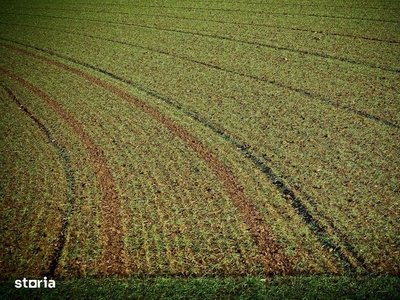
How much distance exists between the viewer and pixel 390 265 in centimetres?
486

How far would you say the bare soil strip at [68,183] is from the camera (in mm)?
5145

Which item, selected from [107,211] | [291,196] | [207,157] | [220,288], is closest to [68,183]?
[107,211]

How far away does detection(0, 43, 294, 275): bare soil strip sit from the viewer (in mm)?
4992

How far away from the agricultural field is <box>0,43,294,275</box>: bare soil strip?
30 millimetres

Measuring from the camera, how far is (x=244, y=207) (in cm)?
614

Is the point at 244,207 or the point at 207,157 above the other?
the point at 207,157

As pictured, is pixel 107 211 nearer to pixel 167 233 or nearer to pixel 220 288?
pixel 167 233

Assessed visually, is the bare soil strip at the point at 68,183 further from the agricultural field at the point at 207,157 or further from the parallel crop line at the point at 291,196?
the parallel crop line at the point at 291,196

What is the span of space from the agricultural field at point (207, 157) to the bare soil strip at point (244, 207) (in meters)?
0.03

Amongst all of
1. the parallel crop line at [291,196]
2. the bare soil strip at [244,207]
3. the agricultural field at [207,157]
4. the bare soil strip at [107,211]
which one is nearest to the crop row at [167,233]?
the agricultural field at [207,157]

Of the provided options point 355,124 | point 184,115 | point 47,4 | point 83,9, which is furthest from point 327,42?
point 47,4

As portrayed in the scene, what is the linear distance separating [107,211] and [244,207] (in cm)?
259

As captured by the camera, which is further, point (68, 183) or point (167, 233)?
point (68, 183)

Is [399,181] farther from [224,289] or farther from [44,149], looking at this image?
[44,149]
